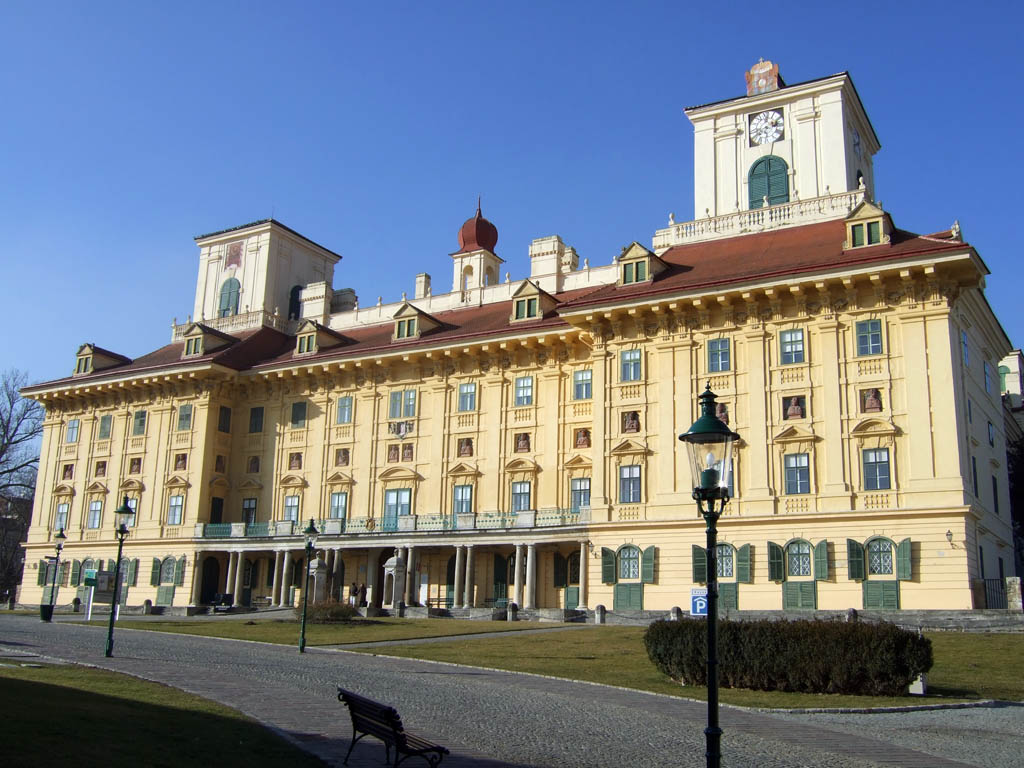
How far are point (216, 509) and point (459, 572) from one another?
660 inches

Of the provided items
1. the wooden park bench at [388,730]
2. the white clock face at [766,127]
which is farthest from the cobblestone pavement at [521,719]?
the white clock face at [766,127]

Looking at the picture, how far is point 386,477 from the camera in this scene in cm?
5166

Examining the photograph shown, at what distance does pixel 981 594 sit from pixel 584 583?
15.1 m

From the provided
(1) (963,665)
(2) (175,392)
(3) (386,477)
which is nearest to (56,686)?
(1) (963,665)

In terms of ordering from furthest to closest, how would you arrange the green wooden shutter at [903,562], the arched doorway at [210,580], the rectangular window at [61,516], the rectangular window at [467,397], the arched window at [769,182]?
the rectangular window at [61,516] < the arched doorway at [210,580] < the rectangular window at [467,397] < the arched window at [769,182] < the green wooden shutter at [903,562]

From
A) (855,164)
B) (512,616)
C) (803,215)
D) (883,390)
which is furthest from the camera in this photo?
(855,164)

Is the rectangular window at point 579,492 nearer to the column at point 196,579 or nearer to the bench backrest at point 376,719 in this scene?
the column at point 196,579

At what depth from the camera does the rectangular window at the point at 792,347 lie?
40.8 m

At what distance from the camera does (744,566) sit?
39.6 meters

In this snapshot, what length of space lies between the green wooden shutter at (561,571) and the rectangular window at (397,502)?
8503 mm

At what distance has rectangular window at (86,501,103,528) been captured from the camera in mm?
59406

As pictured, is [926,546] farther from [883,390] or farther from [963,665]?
[963,665]

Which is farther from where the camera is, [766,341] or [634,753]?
[766,341]

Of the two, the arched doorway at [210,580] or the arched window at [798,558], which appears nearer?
the arched window at [798,558]
